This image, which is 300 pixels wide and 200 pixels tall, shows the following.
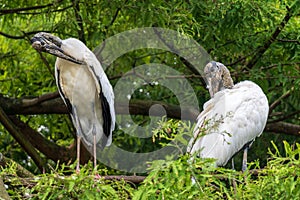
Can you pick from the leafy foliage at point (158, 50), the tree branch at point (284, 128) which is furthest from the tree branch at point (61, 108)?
the leafy foliage at point (158, 50)

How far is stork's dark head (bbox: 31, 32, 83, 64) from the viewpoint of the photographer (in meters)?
5.60

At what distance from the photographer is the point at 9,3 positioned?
6891mm

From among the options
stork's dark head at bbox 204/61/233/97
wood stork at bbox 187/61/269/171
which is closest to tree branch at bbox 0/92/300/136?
stork's dark head at bbox 204/61/233/97

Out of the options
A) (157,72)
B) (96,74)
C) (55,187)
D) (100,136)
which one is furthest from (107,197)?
(157,72)

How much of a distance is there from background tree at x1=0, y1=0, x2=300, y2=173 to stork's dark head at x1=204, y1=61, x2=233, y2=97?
33 cm

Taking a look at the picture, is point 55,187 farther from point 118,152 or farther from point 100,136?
point 118,152

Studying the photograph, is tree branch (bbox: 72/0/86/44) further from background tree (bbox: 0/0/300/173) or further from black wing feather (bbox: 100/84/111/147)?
black wing feather (bbox: 100/84/111/147)

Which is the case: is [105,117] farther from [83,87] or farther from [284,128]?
[284,128]

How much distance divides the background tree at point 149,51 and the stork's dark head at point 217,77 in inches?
13.0

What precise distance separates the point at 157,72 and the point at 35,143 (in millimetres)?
1269

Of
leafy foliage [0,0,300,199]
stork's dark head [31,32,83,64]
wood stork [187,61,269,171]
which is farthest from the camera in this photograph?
leafy foliage [0,0,300,199]

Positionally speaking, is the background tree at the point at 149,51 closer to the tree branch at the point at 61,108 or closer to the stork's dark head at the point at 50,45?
the tree branch at the point at 61,108

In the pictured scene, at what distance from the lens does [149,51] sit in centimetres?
760

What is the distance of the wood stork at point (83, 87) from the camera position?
580cm
